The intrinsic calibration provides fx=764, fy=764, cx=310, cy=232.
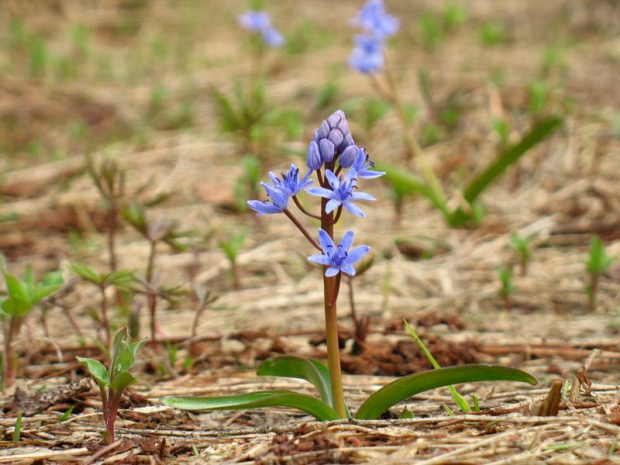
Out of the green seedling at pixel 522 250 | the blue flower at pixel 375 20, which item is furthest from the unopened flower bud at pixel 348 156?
the blue flower at pixel 375 20

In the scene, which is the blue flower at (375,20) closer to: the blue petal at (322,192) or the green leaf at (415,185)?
the green leaf at (415,185)

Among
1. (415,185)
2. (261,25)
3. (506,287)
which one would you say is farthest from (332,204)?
(261,25)

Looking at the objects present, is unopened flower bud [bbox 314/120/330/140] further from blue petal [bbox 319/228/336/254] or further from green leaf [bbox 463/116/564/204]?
green leaf [bbox 463/116/564/204]

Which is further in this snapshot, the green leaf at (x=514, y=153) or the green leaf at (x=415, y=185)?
the green leaf at (x=415, y=185)

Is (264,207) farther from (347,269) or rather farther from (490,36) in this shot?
(490,36)

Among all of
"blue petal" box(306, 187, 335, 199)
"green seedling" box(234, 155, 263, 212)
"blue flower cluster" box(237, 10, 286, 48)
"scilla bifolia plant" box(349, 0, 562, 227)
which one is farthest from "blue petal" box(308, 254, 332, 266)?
"blue flower cluster" box(237, 10, 286, 48)

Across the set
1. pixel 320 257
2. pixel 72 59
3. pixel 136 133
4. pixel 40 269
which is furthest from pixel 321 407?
pixel 72 59
